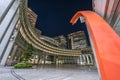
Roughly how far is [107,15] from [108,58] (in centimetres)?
1251

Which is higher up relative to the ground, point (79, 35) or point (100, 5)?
point (79, 35)

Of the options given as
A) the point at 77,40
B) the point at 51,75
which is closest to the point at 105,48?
the point at 51,75

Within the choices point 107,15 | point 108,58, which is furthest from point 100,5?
point 108,58

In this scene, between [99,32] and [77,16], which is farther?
[77,16]

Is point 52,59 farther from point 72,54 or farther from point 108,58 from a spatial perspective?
point 108,58

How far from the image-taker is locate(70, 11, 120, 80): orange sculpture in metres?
8.30

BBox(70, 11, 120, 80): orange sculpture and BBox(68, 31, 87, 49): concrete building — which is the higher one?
BBox(68, 31, 87, 49): concrete building

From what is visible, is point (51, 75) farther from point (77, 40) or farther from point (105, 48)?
point (77, 40)

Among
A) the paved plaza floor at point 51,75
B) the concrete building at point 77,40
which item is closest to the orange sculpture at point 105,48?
the paved plaza floor at point 51,75

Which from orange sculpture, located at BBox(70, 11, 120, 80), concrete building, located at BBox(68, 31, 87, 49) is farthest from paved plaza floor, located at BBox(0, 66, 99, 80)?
concrete building, located at BBox(68, 31, 87, 49)

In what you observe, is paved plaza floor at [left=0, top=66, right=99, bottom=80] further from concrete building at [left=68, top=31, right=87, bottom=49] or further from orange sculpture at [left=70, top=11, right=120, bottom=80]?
concrete building at [left=68, top=31, right=87, bottom=49]

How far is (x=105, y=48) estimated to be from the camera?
9.33 m

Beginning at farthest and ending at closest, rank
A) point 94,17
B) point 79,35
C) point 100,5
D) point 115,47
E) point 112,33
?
1. point 79,35
2. point 100,5
3. point 94,17
4. point 112,33
5. point 115,47

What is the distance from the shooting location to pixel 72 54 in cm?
14612
